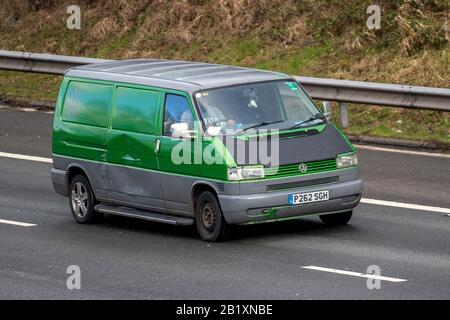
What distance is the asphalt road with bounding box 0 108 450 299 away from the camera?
13.0 meters

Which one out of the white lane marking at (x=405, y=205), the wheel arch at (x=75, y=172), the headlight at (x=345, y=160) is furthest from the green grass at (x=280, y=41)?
the wheel arch at (x=75, y=172)

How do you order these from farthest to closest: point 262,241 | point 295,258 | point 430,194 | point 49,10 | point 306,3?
point 49,10 → point 306,3 → point 430,194 → point 262,241 → point 295,258

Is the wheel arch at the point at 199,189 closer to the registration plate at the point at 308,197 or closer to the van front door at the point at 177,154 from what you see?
the van front door at the point at 177,154

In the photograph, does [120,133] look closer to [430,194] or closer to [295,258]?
[295,258]

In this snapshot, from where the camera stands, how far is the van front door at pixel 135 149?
52.2ft

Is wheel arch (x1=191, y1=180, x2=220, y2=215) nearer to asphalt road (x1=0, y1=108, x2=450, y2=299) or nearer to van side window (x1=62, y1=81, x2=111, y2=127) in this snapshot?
asphalt road (x1=0, y1=108, x2=450, y2=299)

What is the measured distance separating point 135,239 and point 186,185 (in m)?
0.87

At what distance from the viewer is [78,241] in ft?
51.8

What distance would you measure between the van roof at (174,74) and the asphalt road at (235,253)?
1.66 meters

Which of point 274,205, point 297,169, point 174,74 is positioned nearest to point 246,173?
point 274,205

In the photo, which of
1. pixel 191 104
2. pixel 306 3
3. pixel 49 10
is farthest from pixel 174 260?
pixel 49 10

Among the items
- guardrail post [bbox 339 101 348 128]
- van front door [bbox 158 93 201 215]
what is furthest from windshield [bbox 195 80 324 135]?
guardrail post [bbox 339 101 348 128]

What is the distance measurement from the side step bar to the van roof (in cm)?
140

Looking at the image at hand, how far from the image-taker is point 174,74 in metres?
16.2
